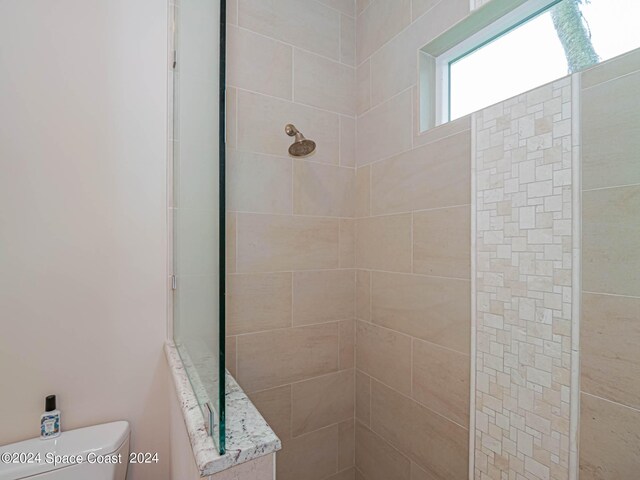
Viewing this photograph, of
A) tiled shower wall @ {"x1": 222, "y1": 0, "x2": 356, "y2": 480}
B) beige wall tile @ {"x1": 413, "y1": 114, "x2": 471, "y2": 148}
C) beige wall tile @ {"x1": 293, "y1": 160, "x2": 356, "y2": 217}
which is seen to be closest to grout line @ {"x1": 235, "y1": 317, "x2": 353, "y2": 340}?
tiled shower wall @ {"x1": 222, "y1": 0, "x2": 356, "y2": 480}

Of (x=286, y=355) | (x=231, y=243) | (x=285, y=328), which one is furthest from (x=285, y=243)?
(x=286, y=355)

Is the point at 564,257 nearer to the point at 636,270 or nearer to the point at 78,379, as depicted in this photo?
the point at 636,270

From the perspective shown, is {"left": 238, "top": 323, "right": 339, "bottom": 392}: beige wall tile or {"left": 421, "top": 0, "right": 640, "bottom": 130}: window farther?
{"left": 238, "top": 323, "right": 339, "bottom": 392}: beige wall tile

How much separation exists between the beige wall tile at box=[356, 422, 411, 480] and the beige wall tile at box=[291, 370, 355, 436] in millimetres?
117

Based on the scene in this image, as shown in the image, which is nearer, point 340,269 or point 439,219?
point 439,219

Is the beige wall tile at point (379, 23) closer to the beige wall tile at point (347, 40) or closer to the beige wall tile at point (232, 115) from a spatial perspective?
the beige wall tile at point (347, 40)

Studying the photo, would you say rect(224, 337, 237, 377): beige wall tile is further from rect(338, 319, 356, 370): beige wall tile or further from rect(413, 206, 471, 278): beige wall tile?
rect(413, 206, 471, 278): beige wall tile

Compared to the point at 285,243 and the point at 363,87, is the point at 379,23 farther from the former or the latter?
the point at 285,243

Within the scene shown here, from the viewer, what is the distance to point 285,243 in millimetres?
1315

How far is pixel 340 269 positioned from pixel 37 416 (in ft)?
3.86

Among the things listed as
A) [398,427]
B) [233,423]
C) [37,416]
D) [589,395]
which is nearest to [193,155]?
[233,423]

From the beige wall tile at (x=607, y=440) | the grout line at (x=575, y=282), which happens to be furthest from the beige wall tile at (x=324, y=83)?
the beige wall tile at (x=607, y=440)

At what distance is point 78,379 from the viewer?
40.6 inches

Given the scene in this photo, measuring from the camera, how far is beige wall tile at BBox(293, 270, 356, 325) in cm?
135
